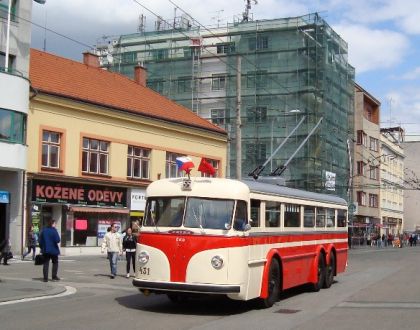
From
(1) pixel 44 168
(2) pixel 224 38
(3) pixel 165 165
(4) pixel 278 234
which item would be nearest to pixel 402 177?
(2) pixel 224 38

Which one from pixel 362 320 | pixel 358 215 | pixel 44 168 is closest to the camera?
pixel 362 320

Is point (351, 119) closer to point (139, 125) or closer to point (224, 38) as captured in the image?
point (224, 38)

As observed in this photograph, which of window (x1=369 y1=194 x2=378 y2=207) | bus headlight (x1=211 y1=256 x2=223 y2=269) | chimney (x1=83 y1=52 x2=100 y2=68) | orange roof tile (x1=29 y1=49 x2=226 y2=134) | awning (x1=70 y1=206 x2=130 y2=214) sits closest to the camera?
bus headlight (x1=211 y1=256 x2=223 y2=269)

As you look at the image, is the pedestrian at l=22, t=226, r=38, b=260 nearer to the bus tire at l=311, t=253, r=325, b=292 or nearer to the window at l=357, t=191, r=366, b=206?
the bus tire at l=311, t=253, r=325, b=292

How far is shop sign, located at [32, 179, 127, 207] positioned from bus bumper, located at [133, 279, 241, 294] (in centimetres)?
2157

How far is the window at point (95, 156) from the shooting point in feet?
117

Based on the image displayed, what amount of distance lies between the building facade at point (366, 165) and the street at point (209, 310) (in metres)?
53.7

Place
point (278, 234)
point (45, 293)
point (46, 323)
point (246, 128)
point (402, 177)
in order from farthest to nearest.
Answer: point (402, 177)
point (246, 128)
point (45, 293)
point (278, 234)
point (46, 323)

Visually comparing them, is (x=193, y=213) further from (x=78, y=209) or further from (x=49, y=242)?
(x=78, y=209)

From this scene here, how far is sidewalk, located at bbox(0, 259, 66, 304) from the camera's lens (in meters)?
14.5

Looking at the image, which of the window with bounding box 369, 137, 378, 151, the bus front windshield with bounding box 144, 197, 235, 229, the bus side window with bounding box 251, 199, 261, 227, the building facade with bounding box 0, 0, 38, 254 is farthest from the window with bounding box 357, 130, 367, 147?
the bus front windshield with bounding box 144, 197, 235, 229

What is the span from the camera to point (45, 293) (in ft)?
49.9

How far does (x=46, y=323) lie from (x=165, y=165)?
30.1 m

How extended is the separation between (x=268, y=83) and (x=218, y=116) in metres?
5.27
